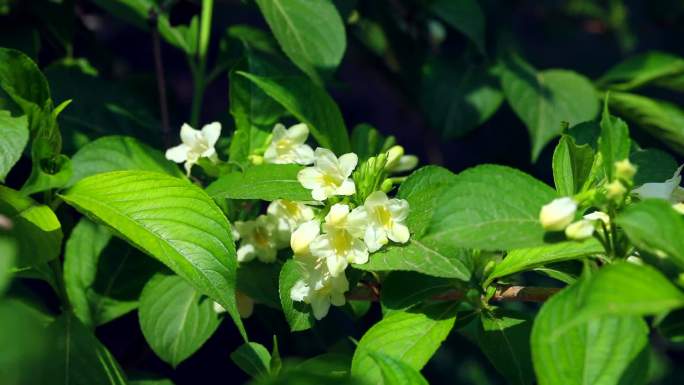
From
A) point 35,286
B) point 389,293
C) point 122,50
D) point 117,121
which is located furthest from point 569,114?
point 122,50

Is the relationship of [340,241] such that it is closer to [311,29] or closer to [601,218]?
[601,218]

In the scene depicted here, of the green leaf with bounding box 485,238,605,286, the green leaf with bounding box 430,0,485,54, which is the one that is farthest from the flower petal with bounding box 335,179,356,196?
the green leaf with bounding box 430,0,485,54

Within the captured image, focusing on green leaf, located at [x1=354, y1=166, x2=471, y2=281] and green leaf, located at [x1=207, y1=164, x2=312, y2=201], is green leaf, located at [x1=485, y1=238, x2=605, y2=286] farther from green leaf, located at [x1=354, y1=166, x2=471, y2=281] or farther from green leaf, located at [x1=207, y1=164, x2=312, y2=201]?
green leaf, located at [x1=207, y1=164, x2=312, y2=201]

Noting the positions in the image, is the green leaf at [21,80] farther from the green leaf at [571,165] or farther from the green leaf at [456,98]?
the green leaf at [456,98]

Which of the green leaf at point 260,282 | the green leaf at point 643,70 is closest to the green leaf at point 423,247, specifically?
the green leaf at point 260,282

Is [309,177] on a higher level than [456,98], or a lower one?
higher

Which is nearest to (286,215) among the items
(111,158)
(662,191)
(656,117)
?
(111,158)
